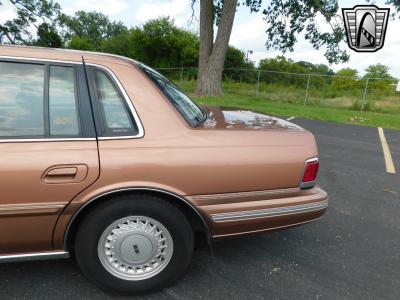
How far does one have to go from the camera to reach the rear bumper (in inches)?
92.2

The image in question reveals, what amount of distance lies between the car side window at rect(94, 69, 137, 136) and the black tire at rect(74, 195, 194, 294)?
446 millimetres

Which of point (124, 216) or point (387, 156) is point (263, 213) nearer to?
point (124, 216)

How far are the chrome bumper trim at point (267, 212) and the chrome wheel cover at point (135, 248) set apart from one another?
401mm

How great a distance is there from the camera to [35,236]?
2.15m

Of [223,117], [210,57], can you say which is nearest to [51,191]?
[223,117]

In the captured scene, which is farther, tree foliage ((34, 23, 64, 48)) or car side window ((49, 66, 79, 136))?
tree foliage ((34, 23, 64, 48))

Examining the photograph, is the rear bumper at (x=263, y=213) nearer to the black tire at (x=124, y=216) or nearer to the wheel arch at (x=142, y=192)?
the wheel arch at (x=142, y=192)

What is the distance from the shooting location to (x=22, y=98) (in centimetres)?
214

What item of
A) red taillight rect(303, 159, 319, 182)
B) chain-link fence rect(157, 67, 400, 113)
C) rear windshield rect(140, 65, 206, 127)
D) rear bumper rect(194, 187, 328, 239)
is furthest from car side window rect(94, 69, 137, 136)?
chain-link fence rect(157, 67, 400, 113)

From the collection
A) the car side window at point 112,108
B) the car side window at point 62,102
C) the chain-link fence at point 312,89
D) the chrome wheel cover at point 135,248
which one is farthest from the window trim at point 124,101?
the chain-link fence at point 312,89

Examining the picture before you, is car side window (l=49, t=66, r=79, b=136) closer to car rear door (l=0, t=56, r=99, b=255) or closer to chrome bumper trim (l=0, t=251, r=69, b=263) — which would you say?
car rear door (l=0, t=56, r=99, b=255)
